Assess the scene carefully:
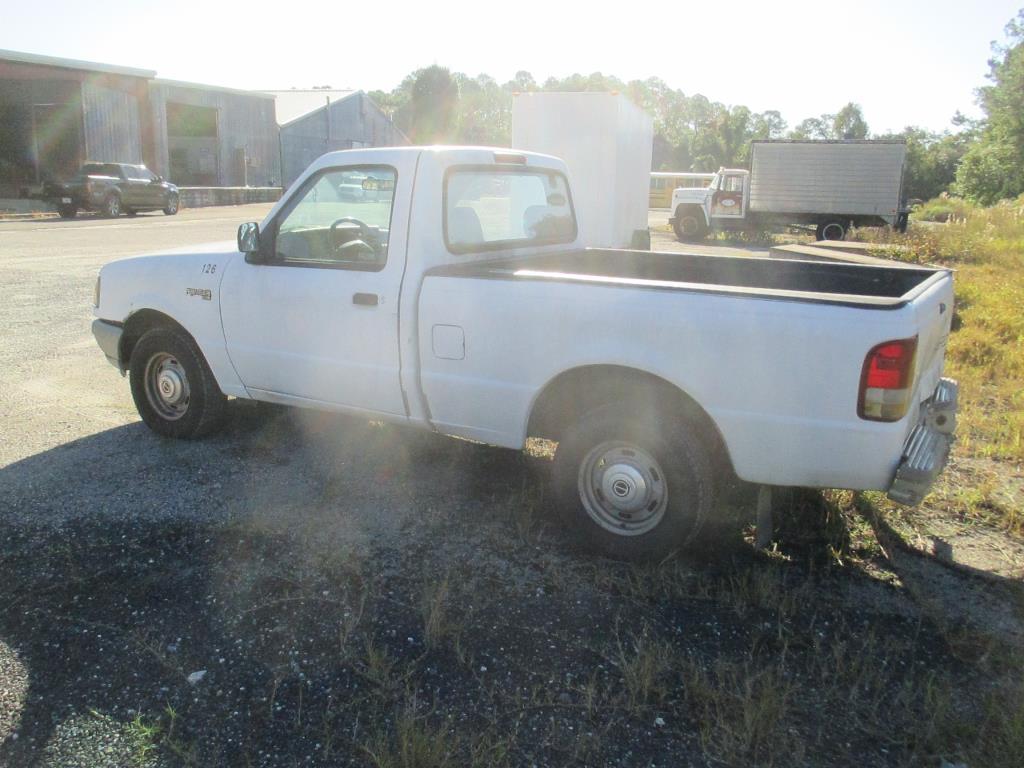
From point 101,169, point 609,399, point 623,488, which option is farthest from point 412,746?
point 101,169

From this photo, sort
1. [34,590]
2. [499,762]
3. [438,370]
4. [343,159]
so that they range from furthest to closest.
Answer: [343,159] < [438,370] < [34,590] < [499,762]

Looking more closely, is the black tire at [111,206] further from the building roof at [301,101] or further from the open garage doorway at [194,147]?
the building roof at [301,101]

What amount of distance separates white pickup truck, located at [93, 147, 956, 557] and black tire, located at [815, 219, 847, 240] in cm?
2168

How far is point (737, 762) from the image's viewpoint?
2.74 meters

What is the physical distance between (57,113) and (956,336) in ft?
117

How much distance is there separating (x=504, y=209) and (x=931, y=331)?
2.61 metres

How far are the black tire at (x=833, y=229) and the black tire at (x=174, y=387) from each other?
23.0 m

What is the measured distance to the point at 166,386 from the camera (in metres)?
5.68

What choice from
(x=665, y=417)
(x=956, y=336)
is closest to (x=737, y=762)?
(x=665, y=417)

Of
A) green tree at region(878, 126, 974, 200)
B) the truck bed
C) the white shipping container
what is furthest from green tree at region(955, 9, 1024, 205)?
the truck bed

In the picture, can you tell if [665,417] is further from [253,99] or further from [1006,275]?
[253,99]

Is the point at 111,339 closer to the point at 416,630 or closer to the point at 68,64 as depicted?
the point at 416,630

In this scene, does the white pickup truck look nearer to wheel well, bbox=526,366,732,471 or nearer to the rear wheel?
wheel well, bbox=526,366,732,471

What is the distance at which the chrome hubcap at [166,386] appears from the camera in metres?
5.63
